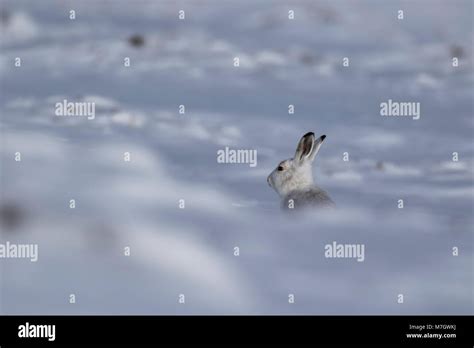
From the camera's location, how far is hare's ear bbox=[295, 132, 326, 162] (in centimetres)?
986

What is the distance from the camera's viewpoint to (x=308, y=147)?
10.1 metres

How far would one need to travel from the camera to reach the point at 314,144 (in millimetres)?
10000
